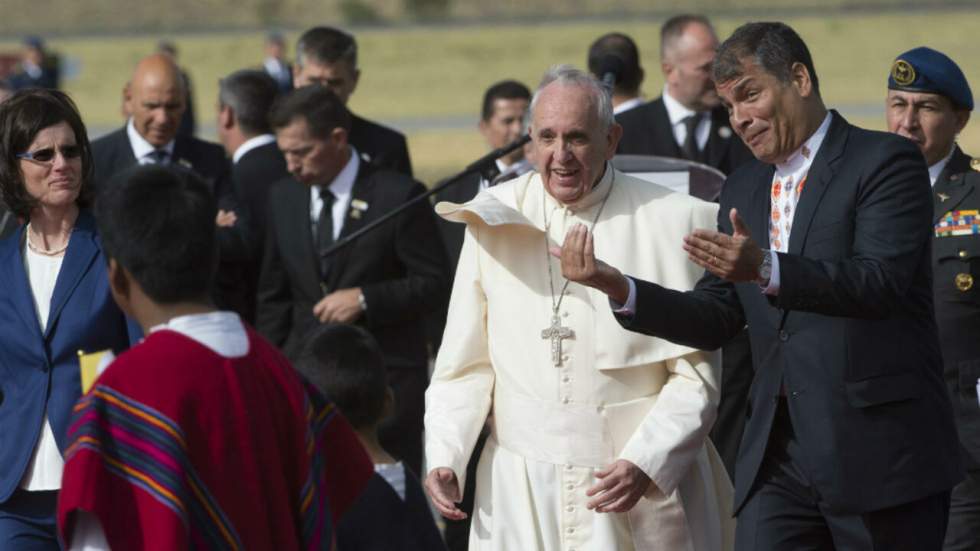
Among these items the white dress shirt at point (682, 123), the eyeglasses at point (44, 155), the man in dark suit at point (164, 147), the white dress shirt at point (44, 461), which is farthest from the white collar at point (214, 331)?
the white dress shirt at point (682, 123)

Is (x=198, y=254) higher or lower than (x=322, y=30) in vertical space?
lower

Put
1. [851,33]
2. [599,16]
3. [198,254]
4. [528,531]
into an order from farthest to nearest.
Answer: [599,16]
[851,33]
[528,531]
[198,254]

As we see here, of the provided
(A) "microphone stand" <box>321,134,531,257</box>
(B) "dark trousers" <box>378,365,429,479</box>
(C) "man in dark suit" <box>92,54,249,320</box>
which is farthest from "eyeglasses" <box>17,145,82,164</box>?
(C) "man in dark suit" <box>92,54,249,320</box>

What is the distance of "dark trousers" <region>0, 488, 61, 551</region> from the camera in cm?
489

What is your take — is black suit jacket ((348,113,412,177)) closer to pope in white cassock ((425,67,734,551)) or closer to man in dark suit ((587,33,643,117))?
man in dark suit ((587,33,643,117))

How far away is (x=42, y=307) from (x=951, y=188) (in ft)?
10.8

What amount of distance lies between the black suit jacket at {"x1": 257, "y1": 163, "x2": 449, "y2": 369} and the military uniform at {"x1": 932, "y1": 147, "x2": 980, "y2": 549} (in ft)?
7.06

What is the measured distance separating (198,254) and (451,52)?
4303 cm

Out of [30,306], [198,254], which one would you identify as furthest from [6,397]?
[198,254]

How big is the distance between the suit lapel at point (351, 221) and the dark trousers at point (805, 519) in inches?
115

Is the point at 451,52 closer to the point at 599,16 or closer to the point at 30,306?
the point at 599,16

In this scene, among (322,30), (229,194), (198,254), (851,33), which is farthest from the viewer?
(851,33)

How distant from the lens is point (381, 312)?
7164 mm

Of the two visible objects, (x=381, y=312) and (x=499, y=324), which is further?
(x=381, y=312)
